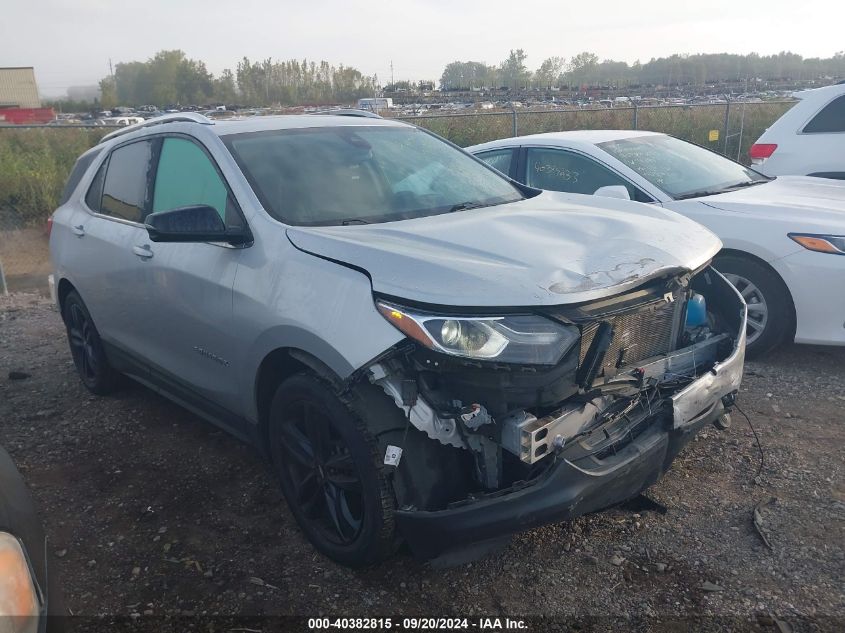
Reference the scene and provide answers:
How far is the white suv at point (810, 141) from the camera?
7188 mm

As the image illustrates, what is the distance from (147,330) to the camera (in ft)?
13.5

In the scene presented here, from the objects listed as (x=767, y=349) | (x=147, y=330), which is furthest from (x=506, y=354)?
(x=767, y=349)

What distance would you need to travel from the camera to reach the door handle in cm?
395

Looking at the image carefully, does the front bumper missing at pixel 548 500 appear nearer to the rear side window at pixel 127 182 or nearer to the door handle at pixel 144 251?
the door handle at pixel 144 251

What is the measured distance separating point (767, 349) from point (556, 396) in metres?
3.08

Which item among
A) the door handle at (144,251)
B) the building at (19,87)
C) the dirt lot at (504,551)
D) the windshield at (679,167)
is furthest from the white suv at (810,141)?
the building at (19,87)

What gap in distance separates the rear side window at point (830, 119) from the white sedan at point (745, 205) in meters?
1.67

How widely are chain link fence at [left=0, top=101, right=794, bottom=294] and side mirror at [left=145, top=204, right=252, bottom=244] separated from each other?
30.0 feet

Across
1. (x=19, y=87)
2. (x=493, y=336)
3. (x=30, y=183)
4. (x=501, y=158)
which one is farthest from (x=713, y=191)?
(x=19, y=87)

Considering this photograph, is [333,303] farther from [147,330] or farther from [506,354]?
[147,330]

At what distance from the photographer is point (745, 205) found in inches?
203

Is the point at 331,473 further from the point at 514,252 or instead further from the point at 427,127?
the point at 427,127

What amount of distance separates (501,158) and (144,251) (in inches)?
139

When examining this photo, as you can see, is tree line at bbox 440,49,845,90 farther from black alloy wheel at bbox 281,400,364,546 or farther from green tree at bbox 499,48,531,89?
black alloy wheel at bbox 281,400,364,546
